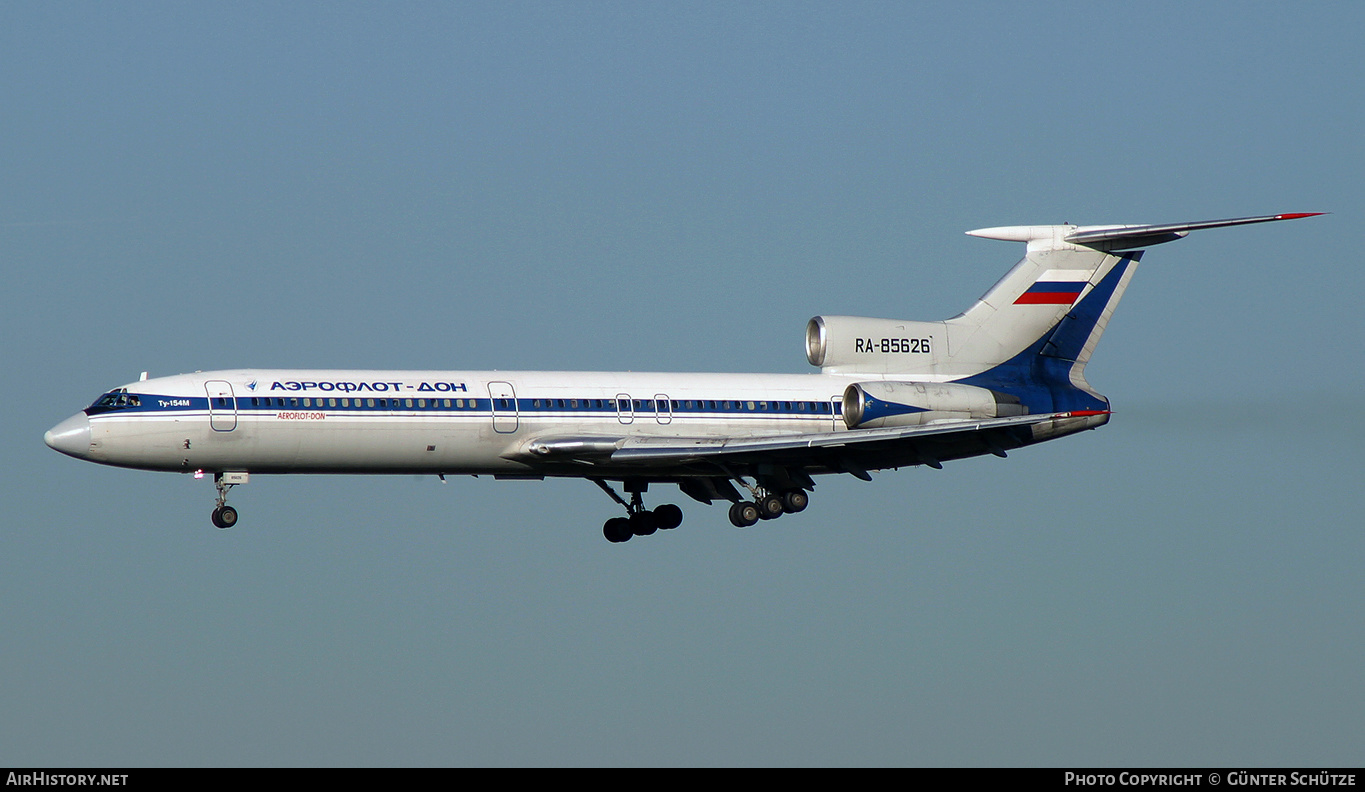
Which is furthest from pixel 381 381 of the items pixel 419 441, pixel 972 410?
pixel 972 410

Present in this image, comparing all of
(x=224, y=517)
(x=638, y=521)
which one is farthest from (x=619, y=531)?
(x=224, y=517)

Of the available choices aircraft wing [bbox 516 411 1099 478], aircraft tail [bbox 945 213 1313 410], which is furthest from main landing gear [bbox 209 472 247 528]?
aircraft tail [bbox 945 213 1313 410]

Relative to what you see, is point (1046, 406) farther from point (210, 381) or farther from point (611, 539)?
point (210, 381)

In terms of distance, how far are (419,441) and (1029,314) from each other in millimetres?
18451

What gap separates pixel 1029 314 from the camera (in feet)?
182

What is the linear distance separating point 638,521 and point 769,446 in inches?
296

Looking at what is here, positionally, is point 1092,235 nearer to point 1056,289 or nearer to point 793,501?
point 1056,289

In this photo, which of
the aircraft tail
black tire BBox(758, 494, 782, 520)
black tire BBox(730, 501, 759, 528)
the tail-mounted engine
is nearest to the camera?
the tail-mounted engine

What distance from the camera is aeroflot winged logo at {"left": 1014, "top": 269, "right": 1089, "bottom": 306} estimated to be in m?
55.6

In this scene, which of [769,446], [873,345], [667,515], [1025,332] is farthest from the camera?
[667,515]

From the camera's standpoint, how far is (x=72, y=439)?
1874 inches

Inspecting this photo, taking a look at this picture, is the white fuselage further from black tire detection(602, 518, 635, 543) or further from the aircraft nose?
black tire detection(602, 518, 635, 543)

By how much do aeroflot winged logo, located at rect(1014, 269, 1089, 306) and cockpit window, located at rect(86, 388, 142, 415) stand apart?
24.8 metres

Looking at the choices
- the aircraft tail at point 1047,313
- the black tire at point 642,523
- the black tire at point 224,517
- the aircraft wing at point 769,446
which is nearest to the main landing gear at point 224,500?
the black tire at point 224,517
